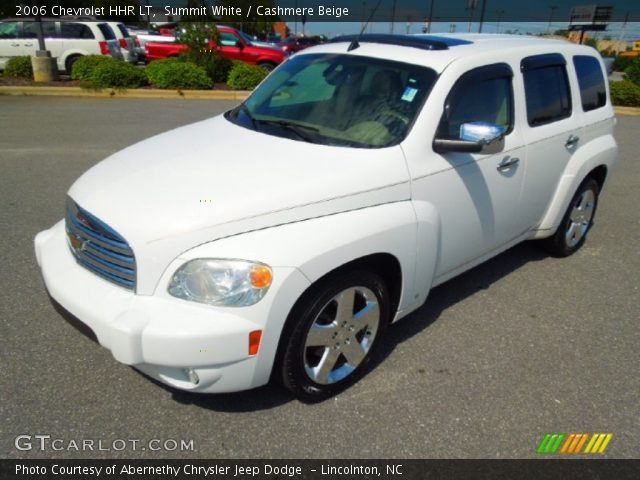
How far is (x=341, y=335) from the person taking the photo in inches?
106

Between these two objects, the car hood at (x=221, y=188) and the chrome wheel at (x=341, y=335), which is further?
the chrome wheel at (x=341, y=335)

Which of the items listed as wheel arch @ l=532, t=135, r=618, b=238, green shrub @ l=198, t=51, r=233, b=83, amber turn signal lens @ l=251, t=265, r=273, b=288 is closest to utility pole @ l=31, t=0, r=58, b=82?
green shrub @ l=198, t=51, r=233, b=83

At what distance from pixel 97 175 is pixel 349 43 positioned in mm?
1973

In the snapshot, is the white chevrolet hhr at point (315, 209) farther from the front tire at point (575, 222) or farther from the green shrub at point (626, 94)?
the green shrub at point (626, 94)

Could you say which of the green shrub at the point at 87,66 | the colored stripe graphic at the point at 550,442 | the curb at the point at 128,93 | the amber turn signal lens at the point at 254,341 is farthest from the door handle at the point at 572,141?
the green shrub at the point at 87,66

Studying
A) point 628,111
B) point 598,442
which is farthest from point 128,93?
point 628,111

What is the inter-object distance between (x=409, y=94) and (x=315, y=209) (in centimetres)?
108

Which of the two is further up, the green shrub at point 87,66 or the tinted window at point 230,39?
the tinted window at point 230,39

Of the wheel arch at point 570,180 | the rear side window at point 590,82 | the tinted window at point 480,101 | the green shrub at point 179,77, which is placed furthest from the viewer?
the green shrub at point 179,77

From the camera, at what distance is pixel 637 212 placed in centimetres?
602

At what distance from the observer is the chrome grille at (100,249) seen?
2.31 metres

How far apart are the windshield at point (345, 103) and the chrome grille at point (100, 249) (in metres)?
1.21

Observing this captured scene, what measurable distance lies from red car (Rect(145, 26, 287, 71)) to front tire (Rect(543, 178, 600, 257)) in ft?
47.6
